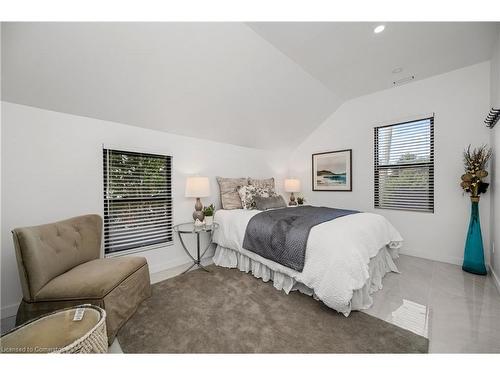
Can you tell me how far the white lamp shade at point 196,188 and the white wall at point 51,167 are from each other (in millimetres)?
570

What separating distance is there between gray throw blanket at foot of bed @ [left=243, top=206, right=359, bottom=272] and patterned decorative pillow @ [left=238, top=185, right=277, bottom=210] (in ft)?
2.15

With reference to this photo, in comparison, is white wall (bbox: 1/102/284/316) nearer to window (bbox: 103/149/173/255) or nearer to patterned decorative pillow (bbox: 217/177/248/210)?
window (bbox: 103/149/173/255)

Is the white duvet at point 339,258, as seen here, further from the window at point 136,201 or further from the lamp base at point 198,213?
the window at point 136,201

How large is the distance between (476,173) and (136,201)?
4.31 meters

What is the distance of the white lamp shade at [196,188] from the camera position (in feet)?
9.17

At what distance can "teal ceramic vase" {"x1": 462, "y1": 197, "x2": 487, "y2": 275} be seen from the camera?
243 cm

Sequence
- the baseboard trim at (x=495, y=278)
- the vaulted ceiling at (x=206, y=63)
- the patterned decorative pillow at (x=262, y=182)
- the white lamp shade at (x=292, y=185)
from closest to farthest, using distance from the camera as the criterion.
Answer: the vaulted ceiling at (x=206, y=63), the baseboard trim at (x=495, y=278), the patterned decorative pillow at (x=262, y=182), the white lamp shade at (x=292, y=185)

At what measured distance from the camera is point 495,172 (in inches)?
90.6

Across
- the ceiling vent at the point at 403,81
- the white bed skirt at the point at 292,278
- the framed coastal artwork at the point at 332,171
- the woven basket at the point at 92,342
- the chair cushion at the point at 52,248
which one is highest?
the ceiling vent at the point at 403,81

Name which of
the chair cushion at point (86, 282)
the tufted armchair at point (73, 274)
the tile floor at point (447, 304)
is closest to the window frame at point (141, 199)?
the tufted armchair at point (73, 274)

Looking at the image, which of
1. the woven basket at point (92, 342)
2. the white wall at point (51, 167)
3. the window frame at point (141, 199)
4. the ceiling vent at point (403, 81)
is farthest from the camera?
the ceiling vent at point (403, 81)

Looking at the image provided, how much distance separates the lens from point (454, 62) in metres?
2.59

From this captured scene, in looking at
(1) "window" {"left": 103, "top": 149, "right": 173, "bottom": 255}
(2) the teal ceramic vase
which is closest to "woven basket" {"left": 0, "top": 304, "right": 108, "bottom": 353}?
(1) "window" {"left": 103, "top": 149, "right": 173, "bottom": 255}
